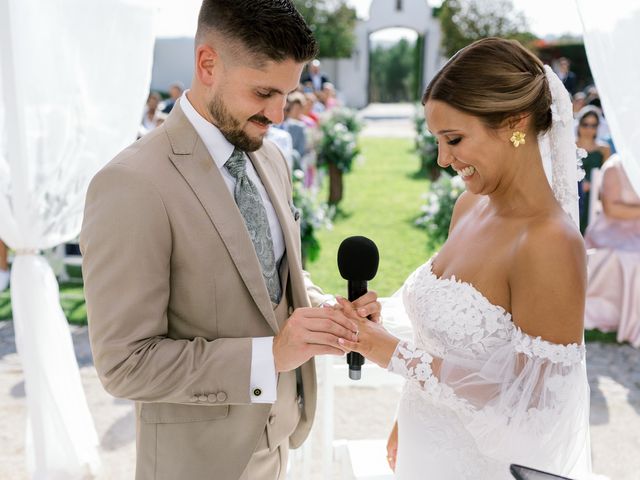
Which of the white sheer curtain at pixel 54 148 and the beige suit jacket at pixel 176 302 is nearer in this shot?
the beige suit jacket at pixel 176 302

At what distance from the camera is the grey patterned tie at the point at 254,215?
209 cm

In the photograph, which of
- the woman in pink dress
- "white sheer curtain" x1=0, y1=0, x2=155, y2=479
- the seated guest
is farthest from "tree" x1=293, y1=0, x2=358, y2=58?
"white sheer curtain" x1=0, y1=0, x2=155, y2=479

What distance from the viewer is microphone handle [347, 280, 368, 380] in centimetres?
202

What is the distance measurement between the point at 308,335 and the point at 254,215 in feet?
1.52

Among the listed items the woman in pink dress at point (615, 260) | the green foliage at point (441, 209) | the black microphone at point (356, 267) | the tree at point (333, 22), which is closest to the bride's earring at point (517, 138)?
the black microphone at point (356, 267)

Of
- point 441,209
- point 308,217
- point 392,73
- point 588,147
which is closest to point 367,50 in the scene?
point 392,73

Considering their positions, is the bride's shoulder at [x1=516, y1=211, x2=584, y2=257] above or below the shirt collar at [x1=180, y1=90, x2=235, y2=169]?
below

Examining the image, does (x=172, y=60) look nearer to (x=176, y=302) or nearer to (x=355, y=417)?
(x=355, y=417)

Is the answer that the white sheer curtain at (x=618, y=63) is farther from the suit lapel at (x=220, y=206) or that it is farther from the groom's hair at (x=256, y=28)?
the suit lapel at (x=220, y=206)

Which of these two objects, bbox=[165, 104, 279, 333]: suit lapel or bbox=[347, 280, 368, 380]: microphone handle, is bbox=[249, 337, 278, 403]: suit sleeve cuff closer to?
bbox=[165, 104, 279, 333]: suit lapel

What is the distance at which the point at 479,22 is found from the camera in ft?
103

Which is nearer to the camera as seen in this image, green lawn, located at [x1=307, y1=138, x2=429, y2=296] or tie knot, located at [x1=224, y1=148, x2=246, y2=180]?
tie knot, located at [x1=224, y1=148, x2=246, y2=180]

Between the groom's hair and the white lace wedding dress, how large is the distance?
1038 mm

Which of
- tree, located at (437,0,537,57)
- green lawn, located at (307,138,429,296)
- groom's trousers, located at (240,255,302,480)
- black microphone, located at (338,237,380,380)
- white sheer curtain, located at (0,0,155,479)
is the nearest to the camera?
black microphone, located at (338,237,380,380)
